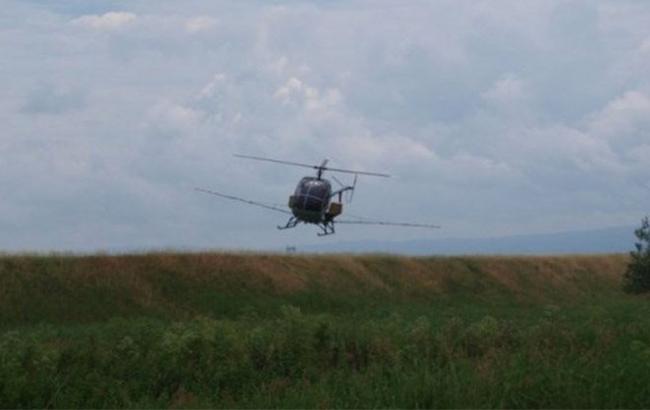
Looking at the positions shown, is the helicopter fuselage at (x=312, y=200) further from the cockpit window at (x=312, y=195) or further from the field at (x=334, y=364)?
the field at (x=334, y=364)

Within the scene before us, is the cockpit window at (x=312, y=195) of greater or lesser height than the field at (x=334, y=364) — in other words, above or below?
above

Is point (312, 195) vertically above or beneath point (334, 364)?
above

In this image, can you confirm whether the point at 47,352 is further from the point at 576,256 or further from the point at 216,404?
the point at 576,256

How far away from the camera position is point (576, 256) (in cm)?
8050

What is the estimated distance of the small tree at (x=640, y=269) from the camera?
58875mm

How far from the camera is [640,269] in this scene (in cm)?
5922

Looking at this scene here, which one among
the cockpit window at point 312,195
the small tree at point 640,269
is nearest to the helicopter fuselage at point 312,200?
the cockpit window at point 312,195

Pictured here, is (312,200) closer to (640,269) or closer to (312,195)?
(312,195)

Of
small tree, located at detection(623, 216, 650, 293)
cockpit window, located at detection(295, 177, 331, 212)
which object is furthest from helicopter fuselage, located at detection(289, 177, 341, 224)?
small tree, located at detection(623, 216, 650, 293)

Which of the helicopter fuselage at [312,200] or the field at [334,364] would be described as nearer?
the field at [334,364]

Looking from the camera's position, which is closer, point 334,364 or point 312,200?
point 334,364

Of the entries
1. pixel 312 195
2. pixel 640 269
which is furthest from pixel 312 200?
pixel 640 269

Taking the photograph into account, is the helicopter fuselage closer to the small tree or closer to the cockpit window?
the cockpit window

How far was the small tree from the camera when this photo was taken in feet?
193
